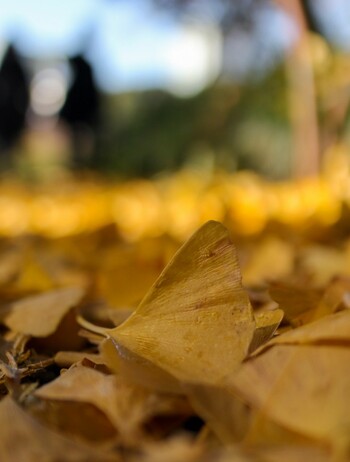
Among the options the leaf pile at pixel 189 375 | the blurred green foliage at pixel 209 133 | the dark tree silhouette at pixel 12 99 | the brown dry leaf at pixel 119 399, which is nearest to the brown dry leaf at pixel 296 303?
the leaf pile at pixel 189 375

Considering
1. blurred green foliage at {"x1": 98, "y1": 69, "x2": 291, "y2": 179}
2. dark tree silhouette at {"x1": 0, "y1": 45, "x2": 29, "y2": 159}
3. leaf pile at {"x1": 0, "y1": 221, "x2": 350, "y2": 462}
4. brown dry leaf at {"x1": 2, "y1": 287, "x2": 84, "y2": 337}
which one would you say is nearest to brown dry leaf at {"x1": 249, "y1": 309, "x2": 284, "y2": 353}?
leaf pile at {"x1": 0, "y1": 221, "x2": 350, "y2": 462}

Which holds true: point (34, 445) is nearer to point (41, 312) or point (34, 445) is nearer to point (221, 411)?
point (221, 411)

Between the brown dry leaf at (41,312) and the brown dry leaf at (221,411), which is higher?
the brown dry leaf at (221,411)

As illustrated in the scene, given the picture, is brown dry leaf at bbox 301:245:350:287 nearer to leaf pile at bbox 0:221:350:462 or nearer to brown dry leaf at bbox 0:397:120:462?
leaf pile at bbox 0:221:350:462

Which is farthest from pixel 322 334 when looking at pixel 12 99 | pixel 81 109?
pixel 12 99

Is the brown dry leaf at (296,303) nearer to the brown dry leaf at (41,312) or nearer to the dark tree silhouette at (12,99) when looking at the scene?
the brown dry leaf at (41,312)

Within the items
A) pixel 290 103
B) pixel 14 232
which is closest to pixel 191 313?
pixel 14 232
